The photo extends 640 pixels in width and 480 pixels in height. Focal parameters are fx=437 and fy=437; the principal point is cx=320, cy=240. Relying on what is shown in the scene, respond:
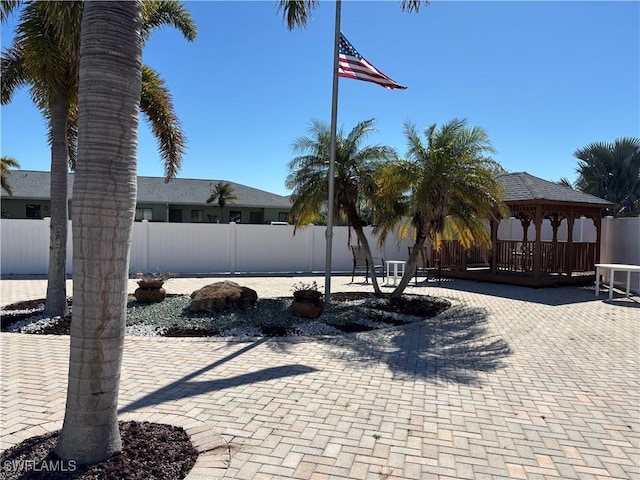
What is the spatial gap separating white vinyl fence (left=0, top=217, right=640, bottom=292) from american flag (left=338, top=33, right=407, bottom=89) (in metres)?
5.69

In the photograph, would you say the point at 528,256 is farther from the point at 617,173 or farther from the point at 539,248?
the point at 617,173

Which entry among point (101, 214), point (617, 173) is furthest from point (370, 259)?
point (617, 173)

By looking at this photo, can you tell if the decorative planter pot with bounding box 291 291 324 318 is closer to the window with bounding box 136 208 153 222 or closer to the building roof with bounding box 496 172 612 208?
the building roof with bounding box 496 172 612 208

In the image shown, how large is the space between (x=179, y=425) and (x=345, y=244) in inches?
594

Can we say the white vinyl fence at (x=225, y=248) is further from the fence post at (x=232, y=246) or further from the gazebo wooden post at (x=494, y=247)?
the gazebo wooden post at (x=494, y=247)

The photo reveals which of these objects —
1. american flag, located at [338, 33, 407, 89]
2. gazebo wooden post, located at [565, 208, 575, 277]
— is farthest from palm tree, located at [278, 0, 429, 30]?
gazebo wooden post, located at [565, 208, 575, 277]

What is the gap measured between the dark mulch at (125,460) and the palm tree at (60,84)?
4.86m

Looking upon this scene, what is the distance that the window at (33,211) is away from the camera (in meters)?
26.9

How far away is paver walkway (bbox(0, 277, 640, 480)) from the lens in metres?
3.31

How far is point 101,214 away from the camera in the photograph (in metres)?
2.75

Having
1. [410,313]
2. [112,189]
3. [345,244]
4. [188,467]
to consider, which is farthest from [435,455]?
[345,244]

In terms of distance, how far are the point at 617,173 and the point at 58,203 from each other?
2522 centimetres

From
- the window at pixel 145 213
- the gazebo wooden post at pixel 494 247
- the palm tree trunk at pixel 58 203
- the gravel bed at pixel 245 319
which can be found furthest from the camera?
the window at pixel 145 213

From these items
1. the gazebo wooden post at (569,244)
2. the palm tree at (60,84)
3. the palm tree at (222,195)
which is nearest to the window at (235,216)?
the palm tree at (222,195)
